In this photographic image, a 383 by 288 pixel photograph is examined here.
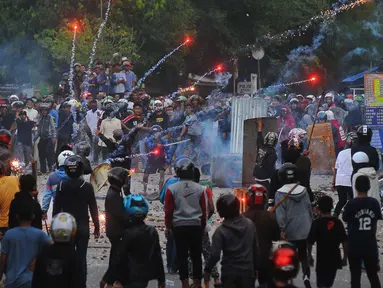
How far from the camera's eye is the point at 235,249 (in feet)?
26.8

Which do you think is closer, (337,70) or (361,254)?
(361,254)

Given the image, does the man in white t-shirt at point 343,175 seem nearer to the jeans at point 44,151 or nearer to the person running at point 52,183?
the person running at point 52,183

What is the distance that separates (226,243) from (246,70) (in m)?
31.2

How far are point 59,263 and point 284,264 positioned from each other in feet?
7.25

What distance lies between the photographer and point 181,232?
977 centimetres

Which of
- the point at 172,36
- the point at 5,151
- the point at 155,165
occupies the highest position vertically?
the point at 172,36

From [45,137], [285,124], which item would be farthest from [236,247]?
[285,124]

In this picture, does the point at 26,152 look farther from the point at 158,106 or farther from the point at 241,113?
the point at 241,113

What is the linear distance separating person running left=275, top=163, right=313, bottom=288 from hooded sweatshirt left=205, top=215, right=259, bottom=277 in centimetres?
161

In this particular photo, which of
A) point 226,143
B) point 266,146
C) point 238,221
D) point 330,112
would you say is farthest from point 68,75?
point 238,221

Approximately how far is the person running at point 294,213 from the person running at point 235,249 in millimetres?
1610

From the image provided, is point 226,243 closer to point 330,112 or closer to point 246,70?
point 330,112

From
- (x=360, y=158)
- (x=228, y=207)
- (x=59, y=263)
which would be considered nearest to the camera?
(x=59, y=263)

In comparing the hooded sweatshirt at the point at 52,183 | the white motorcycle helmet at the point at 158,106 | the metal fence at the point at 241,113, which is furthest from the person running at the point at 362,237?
the white motorcycle helmet at the point at 158,106
